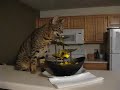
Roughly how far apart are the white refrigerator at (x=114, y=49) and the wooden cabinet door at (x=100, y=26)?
47 cm

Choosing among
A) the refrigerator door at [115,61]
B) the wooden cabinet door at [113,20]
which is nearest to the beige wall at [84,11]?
the wooden cabinet door at [113,20]

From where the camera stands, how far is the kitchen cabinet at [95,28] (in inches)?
159

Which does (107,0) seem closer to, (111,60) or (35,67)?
(111,60)

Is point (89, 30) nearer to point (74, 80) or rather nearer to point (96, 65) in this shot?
point (96, 65)

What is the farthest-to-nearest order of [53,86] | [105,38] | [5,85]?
[105,38] < [5,85] < [53,86]

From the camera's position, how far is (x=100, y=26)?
160 inches

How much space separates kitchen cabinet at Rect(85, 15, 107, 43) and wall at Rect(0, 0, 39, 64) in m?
1.34

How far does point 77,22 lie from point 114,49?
1.09 meters

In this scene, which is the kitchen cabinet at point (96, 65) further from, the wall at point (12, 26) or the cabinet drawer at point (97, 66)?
the wall at point (12, 26)

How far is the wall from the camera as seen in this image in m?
2.90

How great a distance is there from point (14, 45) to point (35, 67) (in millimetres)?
2121

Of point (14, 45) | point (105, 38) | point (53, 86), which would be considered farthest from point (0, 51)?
point (105, 38)

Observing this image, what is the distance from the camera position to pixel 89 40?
413 centimetres

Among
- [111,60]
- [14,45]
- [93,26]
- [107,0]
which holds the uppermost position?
[107,0]
